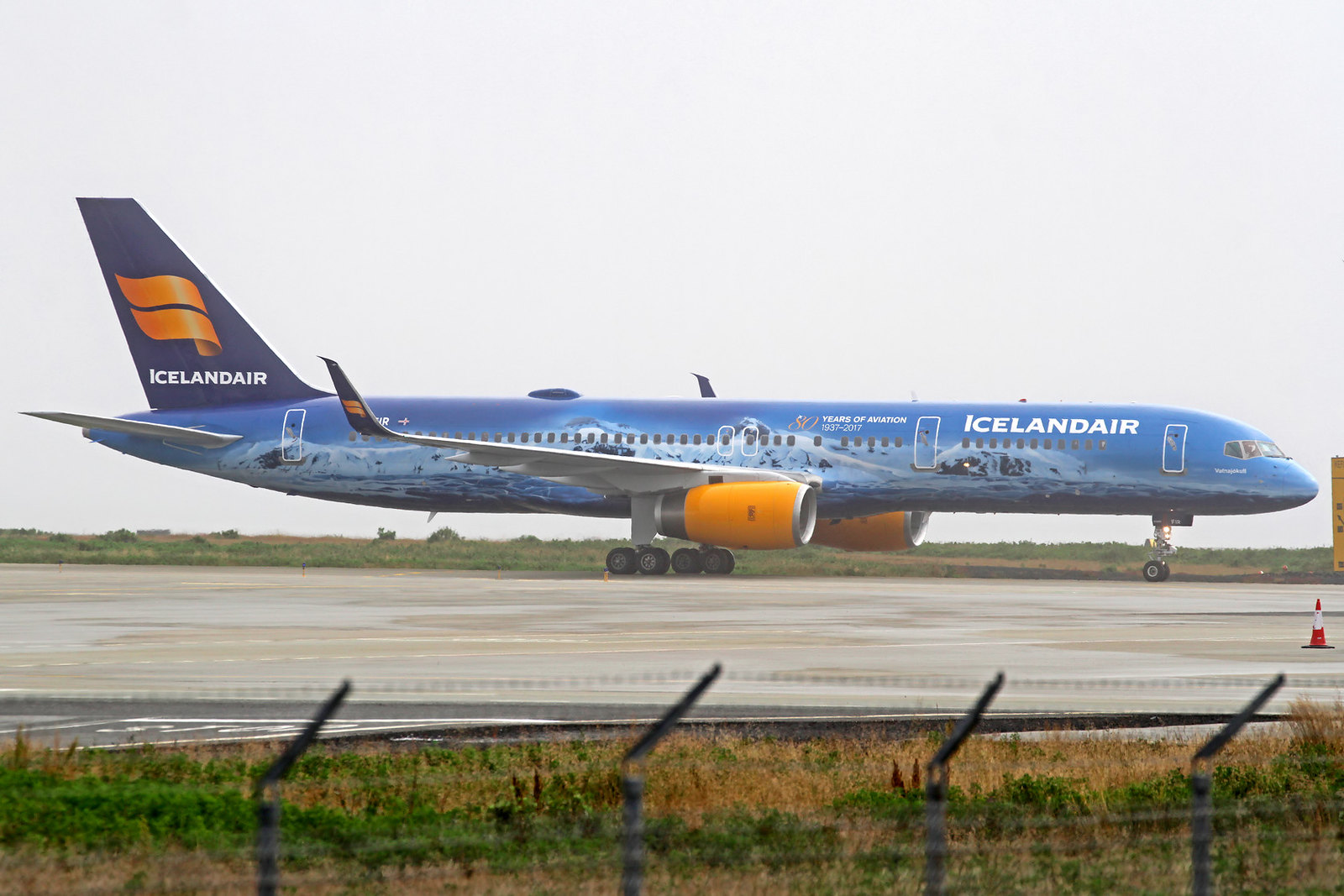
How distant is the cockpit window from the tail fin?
76.7 feet

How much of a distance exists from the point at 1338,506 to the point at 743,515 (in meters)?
19.4

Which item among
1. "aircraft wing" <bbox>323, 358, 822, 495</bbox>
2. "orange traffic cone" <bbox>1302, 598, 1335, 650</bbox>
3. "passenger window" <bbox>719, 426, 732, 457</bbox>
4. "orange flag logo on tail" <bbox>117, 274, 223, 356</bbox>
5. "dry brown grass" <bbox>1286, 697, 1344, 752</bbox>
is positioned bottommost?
"dry brown grass" <bbox>1286, 697, 1344, 752</bbox>

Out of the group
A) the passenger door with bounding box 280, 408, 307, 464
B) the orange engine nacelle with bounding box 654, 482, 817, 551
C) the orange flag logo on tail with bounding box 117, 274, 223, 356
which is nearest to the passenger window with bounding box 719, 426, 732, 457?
the orange engine nacelle with bounding box 654, 482, 817, 551

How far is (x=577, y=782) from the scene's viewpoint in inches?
396

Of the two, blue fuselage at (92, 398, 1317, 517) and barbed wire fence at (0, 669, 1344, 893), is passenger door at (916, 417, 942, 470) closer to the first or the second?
blue fuselage at (92, 398, 1317, 517)

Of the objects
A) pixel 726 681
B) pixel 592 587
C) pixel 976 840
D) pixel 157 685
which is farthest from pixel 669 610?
pixel 976 840

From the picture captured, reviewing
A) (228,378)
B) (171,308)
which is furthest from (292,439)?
(171,308)

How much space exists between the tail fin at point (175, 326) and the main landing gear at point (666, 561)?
33.4ft

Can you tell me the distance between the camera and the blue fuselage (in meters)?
36.2

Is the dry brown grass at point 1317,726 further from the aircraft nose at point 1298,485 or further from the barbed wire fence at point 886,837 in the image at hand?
the aircraft nose at point 1298,485

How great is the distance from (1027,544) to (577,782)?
58873mm

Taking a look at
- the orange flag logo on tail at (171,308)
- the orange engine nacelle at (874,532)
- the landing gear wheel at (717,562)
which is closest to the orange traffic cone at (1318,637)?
the landing gear wheel at (717,562)

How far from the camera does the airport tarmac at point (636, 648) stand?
573 inches

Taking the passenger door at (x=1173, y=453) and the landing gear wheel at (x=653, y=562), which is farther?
the landing gear wheel at (x=653, y=562)
